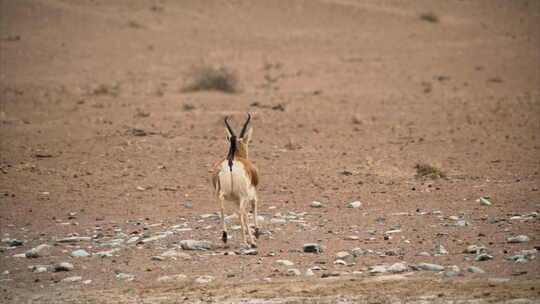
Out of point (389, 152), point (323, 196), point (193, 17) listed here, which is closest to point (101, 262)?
point (323, 196)

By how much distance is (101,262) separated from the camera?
787 centimetres

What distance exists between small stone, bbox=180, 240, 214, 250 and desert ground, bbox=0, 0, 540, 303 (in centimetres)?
7

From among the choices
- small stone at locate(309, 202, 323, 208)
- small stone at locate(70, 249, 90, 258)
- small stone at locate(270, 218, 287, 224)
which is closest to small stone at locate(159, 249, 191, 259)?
small stone at locate(70, 249, 90, 258)

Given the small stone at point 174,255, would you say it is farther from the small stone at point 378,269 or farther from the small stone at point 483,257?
the small stone at point 483,257

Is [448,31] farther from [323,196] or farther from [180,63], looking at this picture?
[323,196]

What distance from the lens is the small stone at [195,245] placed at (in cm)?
812

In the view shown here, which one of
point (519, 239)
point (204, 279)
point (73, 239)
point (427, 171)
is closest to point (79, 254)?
point (73, 239)

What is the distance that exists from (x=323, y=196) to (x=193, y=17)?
2872 cm

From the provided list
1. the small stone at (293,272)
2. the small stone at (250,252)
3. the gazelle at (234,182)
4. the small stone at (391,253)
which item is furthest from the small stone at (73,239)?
the small stone at (391,253)

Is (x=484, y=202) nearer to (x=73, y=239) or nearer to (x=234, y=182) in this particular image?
(x=234, y=182)

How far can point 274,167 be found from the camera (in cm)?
1309

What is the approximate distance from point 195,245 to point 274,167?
16.7 ft

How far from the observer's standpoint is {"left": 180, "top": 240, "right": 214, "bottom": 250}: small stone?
26.7ft

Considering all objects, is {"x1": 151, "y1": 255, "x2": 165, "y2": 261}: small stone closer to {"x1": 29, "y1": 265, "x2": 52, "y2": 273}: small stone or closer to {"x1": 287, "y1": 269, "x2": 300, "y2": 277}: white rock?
{"x1": 29, "y1": 265, "x2": 52, "y2": 273}: small stone
